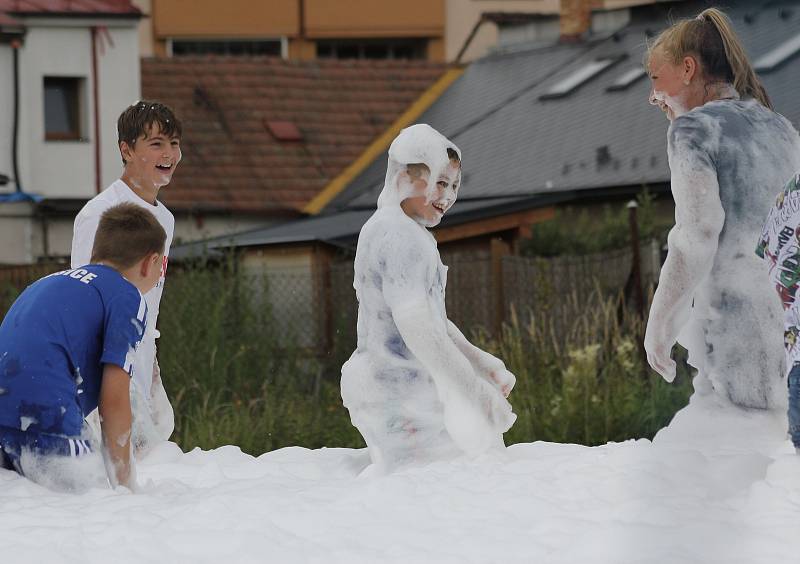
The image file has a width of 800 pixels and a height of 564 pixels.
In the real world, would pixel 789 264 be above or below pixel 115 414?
above

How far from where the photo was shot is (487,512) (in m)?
5.76

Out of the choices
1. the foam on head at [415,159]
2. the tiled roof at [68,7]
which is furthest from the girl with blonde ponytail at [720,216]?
the tiled roof at [68,7]

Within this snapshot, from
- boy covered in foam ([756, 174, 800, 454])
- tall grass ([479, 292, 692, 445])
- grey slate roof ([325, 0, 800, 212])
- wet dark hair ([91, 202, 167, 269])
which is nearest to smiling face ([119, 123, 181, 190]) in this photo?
wet dark hair ([91, 202, 167, 269])

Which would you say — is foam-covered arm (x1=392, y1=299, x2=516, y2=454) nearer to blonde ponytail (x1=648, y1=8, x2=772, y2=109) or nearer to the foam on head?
the foam on head

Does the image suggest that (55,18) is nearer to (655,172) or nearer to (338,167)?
(338,167)

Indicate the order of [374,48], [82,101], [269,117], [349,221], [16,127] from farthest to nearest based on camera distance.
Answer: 1. [374,48]
2. [269,117]
3. [82,101]
4. [16,127]
5. [349,221]

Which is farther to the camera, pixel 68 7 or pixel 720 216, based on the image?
pixel 68 7

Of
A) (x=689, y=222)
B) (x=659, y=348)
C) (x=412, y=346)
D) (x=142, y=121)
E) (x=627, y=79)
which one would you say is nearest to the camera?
(x=689, y=222)

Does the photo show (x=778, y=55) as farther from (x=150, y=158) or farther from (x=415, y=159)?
(x=415, y=159)

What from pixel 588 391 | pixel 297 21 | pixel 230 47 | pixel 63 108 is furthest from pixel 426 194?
pixel 230 47

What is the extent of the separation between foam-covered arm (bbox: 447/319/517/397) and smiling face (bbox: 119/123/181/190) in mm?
1554

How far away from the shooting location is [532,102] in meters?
26.0

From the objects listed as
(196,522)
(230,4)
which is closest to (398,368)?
(196,522)

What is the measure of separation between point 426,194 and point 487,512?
1662 mm
